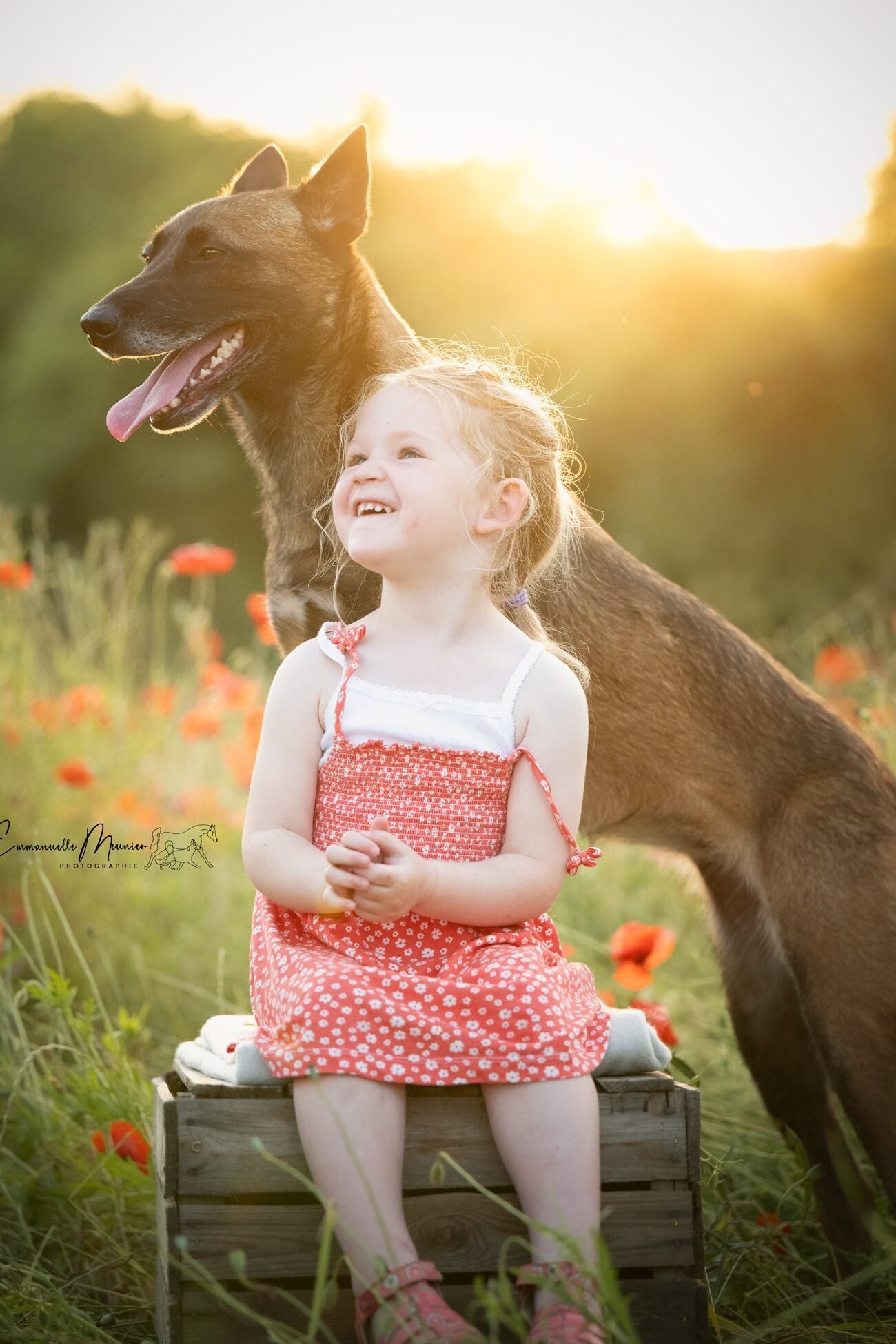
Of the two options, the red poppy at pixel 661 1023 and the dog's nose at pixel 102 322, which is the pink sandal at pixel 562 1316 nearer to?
the red poppy at pixel 661 1023

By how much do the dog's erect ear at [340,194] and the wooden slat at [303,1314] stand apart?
91.8 inches

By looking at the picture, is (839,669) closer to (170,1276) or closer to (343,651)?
(343,651)

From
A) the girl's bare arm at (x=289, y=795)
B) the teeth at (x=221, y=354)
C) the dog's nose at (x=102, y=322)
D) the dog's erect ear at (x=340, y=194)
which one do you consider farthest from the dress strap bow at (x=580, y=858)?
the dog's erect ear at (x=340, y=194)

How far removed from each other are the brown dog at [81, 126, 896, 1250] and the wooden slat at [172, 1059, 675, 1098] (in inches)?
33.3

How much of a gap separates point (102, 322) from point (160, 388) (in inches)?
8.8

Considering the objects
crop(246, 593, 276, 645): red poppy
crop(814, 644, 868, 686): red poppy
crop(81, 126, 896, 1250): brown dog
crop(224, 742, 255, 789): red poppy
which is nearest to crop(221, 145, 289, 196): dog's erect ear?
crop(81, 126, 896, 1250): brown dog

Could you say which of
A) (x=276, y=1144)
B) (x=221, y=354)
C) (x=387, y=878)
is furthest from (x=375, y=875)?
(x=221, y=354)

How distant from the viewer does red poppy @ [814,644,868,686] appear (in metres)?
4.82

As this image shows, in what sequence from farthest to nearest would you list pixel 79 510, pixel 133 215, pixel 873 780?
1. pixel 79 510
2. pixel 133 215
3. pixel 873 780

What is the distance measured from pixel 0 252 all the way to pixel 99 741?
30.8 ft

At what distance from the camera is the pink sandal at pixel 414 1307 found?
1.69 m

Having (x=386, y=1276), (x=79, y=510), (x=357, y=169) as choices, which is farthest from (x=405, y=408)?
(x=79, y=510)

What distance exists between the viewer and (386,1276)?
1.74 metres

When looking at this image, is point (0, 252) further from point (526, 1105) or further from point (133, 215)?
point (526, 1105)
